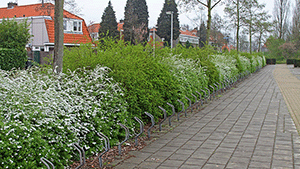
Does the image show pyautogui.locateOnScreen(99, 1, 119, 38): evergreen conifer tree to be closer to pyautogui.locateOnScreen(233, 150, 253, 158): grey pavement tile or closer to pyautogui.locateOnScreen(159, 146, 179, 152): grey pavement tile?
pyautogui.locateOnScreen(159, 146, 179, 152): grey pavement tile

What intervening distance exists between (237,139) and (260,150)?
704 millimetres

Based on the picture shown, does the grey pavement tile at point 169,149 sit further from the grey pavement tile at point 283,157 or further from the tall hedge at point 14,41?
the tall hedge at point 14,41

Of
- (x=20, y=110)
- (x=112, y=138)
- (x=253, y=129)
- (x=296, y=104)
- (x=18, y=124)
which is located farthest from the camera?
(x=296, y=104)

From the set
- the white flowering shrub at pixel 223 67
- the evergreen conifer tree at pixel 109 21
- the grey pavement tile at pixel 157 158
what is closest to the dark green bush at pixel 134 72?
the grey pavement tile at pixel 157 158

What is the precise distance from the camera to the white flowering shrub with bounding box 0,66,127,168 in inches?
126

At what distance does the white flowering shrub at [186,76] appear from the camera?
320 inches

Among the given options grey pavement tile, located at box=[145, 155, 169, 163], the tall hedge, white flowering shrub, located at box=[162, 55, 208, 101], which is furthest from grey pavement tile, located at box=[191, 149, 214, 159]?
the tall hedge

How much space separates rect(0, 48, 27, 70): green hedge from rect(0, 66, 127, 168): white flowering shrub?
1204 centimetres

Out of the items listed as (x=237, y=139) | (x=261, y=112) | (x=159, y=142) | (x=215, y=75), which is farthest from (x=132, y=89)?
(x=215, y=75)

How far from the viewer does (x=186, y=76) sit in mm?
8711

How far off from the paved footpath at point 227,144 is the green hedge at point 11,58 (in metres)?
12.0

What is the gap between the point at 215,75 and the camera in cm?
1143

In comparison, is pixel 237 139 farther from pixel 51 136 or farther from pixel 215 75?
pixel 215 75

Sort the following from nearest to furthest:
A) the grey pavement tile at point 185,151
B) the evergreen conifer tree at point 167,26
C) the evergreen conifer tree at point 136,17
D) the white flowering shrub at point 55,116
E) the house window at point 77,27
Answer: the white flowering shrub at point 55,116
the grey pavement tile at point 185,151
the house window at point 77,27
the evergreen conifer tree at point 136,17
the evergreen conifer tree at point 167,26
